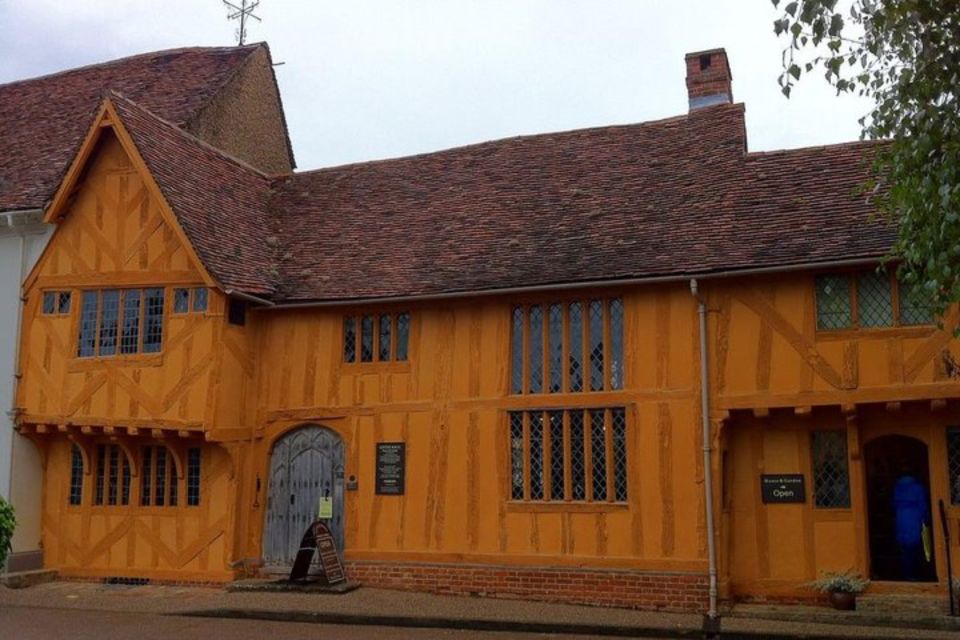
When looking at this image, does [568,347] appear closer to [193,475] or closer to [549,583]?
[549,583]

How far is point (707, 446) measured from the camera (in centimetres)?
1316

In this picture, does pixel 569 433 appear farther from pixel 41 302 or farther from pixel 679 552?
pixel 41 302

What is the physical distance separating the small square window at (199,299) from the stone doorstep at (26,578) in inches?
195

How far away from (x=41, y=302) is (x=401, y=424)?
6.62 metres

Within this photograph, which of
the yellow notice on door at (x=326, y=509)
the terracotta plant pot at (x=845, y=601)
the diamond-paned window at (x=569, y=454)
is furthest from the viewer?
the yellow notice on door at (x=326, y=509)

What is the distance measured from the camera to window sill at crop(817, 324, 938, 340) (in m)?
12.5

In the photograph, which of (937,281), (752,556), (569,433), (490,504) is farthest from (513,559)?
(937,281)

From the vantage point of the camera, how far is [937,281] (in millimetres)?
7562

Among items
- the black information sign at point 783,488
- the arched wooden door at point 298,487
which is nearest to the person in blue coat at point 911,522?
the black information sign at point 783,488

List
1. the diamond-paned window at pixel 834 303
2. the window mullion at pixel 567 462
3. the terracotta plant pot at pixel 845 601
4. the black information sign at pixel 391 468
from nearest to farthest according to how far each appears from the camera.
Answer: the terracotta plant pot at pixel 845 601
the diamond-paned window at pixel 834 303
the window mullion at pixel 567 462
the black information sign at pixel 391 468

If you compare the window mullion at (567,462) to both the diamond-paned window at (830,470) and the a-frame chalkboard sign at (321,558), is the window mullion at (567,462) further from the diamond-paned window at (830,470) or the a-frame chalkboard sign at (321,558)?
the a-frame chalkboard sign at (321,558)

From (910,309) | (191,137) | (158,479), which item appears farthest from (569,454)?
(191,137)

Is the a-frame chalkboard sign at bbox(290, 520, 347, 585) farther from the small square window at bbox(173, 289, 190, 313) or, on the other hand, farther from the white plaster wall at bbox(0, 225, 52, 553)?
the white plaster wall at bbox(0, 225, 52, 553)

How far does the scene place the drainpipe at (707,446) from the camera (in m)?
12.8
